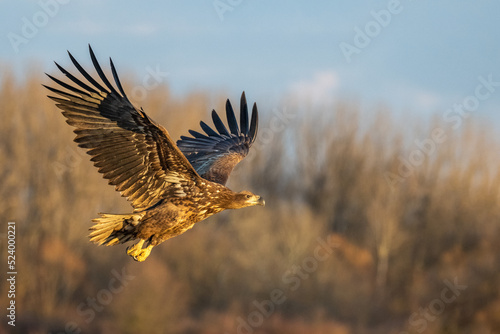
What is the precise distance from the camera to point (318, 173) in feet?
162

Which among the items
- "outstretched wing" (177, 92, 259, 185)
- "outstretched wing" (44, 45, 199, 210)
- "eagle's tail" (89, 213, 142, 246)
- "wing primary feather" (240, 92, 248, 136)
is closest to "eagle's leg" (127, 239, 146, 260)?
"eagle's tail" (89, 213, 142, 246)

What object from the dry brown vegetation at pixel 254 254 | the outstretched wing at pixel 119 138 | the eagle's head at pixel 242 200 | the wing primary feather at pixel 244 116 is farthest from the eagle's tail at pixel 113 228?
the dry brown vegetation at pixel 254 254

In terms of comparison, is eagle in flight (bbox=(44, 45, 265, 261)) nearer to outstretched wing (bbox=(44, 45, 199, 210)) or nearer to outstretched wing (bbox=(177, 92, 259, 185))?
outstretched wing (bbox=(44, 45, 199, 210))

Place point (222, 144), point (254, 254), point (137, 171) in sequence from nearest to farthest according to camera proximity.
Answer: point (137, 171)
point (222, 144)
point (254, 254)

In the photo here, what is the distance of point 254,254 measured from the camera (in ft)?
122

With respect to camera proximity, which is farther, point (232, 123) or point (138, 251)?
point (232, 123)

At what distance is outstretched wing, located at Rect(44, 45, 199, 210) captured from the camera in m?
8.33

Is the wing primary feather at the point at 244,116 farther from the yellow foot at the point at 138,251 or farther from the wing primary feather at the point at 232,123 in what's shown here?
the yellow foot at the point at 138,251

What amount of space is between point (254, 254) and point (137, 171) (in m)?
28.9

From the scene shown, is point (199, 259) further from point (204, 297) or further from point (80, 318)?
point (80, 318)

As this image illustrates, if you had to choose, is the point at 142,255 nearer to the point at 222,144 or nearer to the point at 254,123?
the point at 222,144

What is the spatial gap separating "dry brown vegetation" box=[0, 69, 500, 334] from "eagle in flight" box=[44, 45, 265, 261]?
19435mm

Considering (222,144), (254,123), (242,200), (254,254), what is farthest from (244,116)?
(254,254)

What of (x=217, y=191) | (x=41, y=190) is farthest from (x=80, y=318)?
(x=217, y=191)
